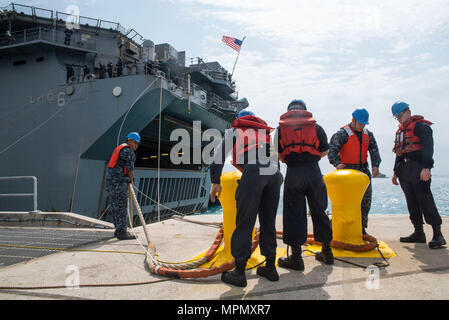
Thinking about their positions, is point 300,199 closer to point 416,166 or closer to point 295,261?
point 295,261

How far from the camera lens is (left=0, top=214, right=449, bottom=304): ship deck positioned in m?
2.02

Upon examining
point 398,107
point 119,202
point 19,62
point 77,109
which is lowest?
point 119,202

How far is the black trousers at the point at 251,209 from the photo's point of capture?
2.30 m

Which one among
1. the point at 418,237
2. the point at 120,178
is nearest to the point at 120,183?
the point at 120,178

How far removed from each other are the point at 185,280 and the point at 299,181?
4.63 feet

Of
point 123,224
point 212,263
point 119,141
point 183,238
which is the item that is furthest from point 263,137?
point 119,141

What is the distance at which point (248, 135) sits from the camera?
247 centimetres

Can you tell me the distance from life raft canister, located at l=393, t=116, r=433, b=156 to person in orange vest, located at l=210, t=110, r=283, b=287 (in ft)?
7.22

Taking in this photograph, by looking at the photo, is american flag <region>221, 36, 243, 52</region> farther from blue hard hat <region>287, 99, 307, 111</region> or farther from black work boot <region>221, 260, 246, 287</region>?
black work boot <region>221, 260, 246, 287</region>

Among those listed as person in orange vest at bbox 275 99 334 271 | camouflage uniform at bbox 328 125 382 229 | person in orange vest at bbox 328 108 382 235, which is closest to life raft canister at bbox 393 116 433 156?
camouflage uniform at bbox 328 125 382 229

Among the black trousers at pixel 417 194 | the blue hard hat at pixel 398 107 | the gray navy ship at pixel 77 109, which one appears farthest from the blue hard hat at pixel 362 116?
the gray navy ship at pixel 77 109

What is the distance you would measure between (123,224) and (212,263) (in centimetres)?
218

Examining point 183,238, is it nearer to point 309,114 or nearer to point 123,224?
point 123,224
